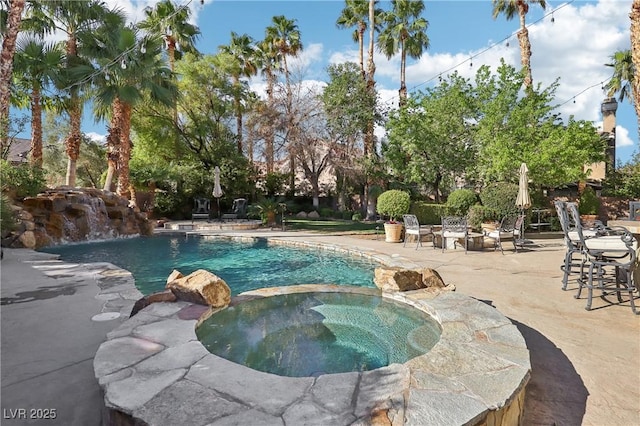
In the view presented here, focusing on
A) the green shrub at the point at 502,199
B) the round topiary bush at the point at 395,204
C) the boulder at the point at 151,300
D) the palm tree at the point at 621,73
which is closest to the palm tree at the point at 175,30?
the round topiary bush at the point at 395,204

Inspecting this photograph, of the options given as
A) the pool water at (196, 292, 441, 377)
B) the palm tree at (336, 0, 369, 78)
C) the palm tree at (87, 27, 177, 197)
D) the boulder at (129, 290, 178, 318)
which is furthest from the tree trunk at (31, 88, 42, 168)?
the palm tree at (336, 0, 369, 78)

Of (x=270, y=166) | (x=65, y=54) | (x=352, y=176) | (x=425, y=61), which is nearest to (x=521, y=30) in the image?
(x=425, y=61)

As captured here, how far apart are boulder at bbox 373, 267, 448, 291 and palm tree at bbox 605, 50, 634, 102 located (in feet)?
68.9

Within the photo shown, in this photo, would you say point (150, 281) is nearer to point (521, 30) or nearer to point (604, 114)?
point (521, 30)

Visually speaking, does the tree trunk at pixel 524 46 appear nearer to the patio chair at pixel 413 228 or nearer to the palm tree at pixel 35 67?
the patio chair at pixel 413 228

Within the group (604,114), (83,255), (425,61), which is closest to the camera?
(83,255)

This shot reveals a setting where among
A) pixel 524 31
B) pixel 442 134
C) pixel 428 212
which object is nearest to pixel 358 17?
pixel 524 31

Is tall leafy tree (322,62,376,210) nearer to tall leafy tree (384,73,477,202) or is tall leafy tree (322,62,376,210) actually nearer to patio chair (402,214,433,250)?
tall leafy tree (384,73,477,202)

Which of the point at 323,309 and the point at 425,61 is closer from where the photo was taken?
the point at 323,309

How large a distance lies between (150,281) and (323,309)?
381cm

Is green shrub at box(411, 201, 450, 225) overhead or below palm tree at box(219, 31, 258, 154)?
below

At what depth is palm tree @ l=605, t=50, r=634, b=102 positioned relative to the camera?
1762cm

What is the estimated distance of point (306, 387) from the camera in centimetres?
197

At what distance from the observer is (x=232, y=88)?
19938 mm
